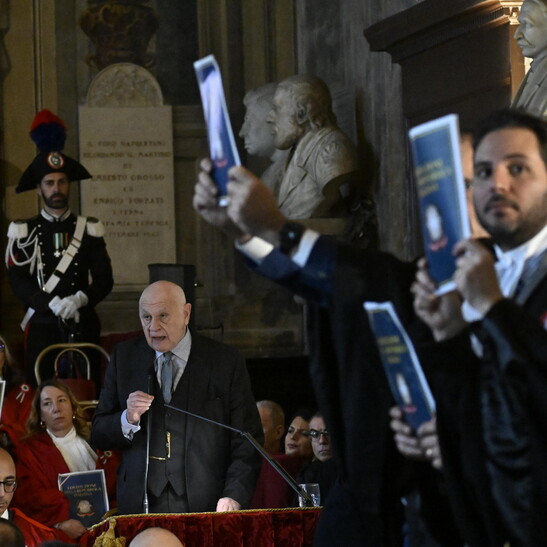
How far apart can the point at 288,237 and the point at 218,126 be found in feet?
0.96

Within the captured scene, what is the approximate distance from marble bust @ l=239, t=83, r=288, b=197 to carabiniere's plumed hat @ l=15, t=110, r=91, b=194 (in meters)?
1.76

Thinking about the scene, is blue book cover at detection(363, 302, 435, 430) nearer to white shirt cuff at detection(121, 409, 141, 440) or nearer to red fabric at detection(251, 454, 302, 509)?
white shirt cuff at detection(121, 409, 141, 440)

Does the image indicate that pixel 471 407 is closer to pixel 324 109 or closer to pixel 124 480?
pixel 124 480

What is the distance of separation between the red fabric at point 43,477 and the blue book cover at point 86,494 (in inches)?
1.8

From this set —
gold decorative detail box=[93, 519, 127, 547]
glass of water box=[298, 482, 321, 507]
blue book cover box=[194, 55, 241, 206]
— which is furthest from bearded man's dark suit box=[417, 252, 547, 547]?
glass of water box=[298, 482, 321, 507]

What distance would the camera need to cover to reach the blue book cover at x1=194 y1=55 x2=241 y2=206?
276 cm

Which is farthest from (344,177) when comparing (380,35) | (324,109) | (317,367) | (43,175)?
(317,367)

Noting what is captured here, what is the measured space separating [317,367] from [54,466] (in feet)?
14.3

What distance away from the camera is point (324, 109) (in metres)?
10.0

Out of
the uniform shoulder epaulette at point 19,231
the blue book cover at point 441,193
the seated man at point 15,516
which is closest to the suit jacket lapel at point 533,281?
the blue book cover at point 441,193

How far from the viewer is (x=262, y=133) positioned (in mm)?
10664

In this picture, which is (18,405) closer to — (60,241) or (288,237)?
(60,241)

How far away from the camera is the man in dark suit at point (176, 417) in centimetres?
596

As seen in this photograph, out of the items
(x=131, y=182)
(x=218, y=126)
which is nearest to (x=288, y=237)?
(x=218, y=126)
